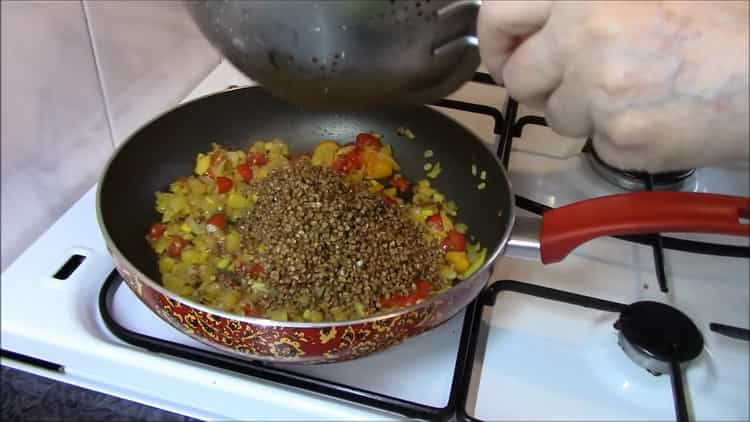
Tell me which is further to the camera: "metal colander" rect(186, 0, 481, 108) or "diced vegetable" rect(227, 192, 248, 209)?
"diced vegetable" rect(227, 192, 248, 209)

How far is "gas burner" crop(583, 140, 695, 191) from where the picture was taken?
0.66 metres

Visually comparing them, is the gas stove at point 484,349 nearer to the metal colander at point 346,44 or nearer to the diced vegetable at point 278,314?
the diced vegetable at point 278,314

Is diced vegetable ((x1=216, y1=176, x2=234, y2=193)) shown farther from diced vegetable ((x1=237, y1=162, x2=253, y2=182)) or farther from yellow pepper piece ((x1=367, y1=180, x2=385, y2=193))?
yellow pepper piece ((x1=367, y1=180, x2=385, y2=193))

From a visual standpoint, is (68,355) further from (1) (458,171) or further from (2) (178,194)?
(1) (458,171)

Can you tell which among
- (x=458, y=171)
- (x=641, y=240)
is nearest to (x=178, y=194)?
(x=458, y=171)

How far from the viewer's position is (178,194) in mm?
646

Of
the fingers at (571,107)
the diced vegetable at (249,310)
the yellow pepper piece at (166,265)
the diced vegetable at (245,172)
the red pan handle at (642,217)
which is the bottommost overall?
the yellow pepper piece at (166,265)

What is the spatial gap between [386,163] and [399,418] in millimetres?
301

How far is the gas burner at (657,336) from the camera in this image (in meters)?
0.49

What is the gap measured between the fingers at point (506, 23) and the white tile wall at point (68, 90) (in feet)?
1.14

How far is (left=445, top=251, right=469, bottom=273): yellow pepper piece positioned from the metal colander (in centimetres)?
20

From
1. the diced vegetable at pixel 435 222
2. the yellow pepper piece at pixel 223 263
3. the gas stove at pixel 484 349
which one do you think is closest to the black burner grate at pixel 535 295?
the gas stove at pixel 484 349

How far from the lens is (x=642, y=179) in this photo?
66 centimetres

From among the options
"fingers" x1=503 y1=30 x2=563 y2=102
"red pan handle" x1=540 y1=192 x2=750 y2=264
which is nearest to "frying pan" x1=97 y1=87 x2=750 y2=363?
"red pan handle" x1=540 y1=192 x2=750 y2=264
